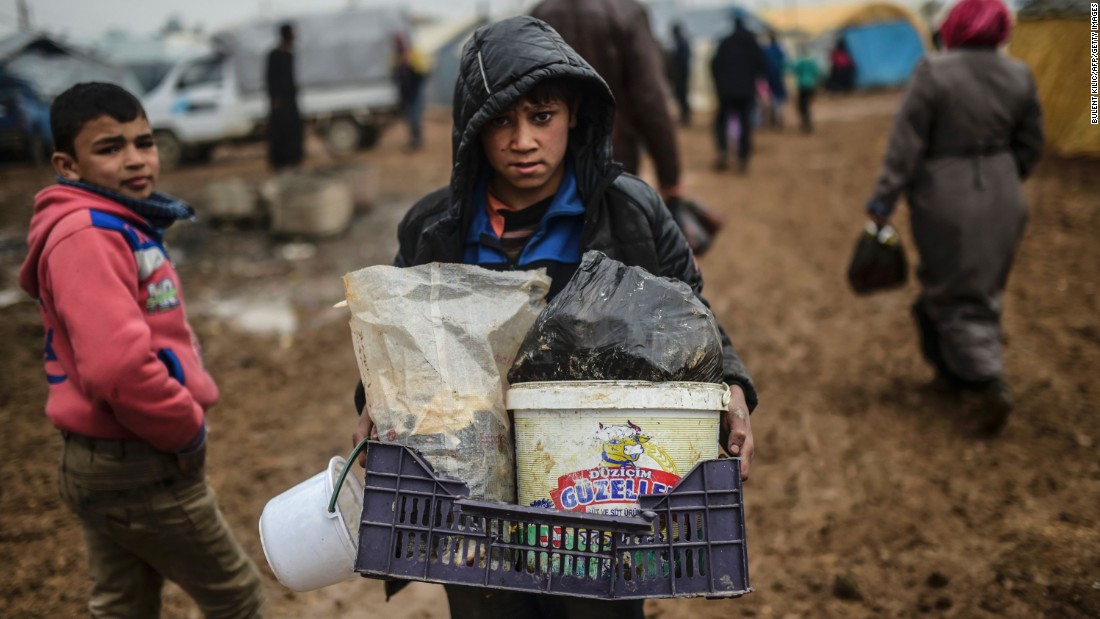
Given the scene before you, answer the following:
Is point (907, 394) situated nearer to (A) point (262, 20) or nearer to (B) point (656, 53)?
(B) point (656, 53)

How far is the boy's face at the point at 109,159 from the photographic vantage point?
2.40m

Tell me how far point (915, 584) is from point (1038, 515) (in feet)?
2.60

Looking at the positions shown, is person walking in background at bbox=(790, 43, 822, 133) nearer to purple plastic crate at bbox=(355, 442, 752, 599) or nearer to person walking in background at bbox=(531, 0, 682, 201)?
person walking in background at bbox=(531, 0, 682, 201)

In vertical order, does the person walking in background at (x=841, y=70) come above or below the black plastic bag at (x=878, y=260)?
above

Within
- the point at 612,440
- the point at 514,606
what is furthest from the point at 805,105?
the point at 612,440

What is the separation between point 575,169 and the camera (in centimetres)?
222

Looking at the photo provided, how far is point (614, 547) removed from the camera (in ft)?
5.06

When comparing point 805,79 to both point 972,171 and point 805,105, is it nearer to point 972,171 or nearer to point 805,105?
point 805,105

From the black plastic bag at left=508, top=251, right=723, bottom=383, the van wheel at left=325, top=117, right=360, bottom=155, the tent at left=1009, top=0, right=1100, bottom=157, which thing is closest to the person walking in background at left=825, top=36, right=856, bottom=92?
the tent at left=1009, top=0, right=1100, bottom=157

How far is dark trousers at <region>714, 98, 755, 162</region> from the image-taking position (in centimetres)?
1219

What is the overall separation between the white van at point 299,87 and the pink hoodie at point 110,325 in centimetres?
1389

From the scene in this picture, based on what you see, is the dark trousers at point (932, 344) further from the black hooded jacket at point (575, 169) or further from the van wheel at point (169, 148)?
the van wheel at point (169, 148)

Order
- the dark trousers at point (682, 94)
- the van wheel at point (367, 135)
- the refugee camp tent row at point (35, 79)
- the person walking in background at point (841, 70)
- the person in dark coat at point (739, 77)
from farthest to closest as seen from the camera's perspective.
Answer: the person walking in background at point (841, 70)
the dark trousers at point (682, 94)
the van wheel at point (367, 135)
the refugee camp tent row at point (35, 79)
the person in dark coat at point (739, 77)

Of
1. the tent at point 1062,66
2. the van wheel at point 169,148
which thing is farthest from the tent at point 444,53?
the tent at point 1062,66
